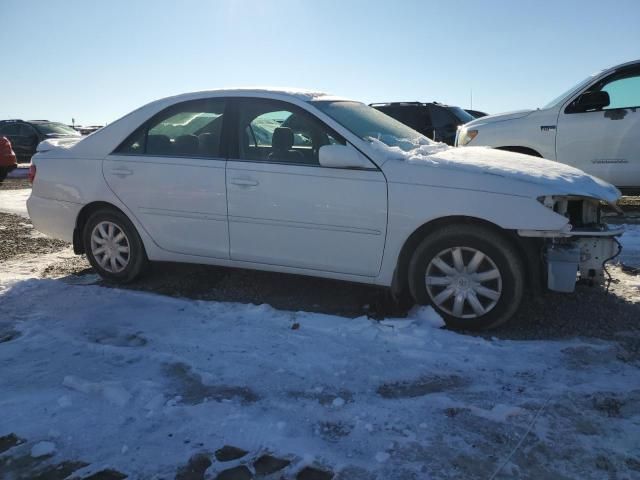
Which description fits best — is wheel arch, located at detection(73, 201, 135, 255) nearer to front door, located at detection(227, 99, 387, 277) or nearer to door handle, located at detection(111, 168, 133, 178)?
door handle, located at detection(111, 168, 133, 178)

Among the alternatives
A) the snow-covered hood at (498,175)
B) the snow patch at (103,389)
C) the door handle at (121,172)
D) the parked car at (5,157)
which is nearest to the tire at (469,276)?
the snow-covered hood at (498,175)

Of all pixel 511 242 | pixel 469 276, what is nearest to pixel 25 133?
pixel 469 276

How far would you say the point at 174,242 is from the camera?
4605mm

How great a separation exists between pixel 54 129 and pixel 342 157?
17.5 m

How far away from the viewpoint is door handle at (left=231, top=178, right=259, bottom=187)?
13.7 feet

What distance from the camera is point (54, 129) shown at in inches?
727

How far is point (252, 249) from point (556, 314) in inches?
90.7

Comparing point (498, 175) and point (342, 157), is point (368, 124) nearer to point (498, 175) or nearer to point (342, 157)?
point (342, 157)

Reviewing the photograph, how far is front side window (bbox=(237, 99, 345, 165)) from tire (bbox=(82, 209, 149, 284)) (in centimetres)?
128

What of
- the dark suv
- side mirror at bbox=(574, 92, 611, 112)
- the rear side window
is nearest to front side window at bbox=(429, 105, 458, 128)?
side mirror at bbox=(574, 92, 611, 112)

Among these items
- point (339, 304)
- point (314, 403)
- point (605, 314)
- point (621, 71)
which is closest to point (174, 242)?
point (339, 304)

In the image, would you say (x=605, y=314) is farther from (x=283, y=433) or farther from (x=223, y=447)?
→ (x=223, y=447)

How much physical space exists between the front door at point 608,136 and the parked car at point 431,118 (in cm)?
515

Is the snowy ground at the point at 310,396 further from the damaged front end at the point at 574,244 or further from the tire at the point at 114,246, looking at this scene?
the tire at the point at 114,246
